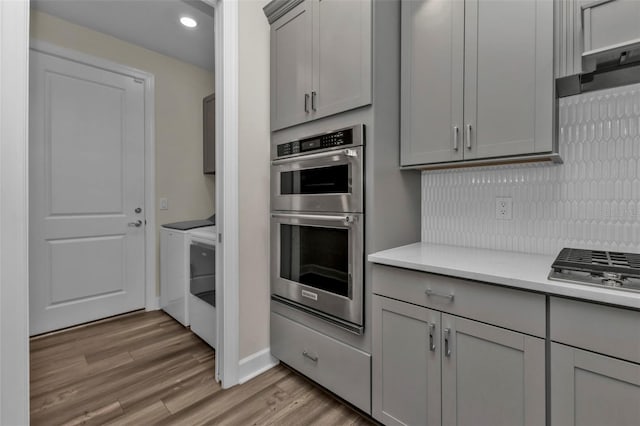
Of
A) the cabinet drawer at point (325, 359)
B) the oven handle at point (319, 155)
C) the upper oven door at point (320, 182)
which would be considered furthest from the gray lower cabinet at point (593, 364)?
the oven handle at point (319, 155)

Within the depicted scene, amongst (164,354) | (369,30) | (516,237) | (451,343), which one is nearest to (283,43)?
(369,30)

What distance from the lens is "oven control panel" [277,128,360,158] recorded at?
61.6 inches

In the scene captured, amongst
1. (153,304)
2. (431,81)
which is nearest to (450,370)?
(431,81)

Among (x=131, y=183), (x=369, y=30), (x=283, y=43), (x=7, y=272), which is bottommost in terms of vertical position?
(x=7, y=272)

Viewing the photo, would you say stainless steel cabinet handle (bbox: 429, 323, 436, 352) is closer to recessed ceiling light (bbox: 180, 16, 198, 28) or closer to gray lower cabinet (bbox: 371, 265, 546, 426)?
gray lower cabinet (bbox: 371, 265, 546, 426)

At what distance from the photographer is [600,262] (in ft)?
3.51

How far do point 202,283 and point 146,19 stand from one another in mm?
2329

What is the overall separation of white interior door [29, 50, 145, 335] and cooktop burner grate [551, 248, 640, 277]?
11.1 feet

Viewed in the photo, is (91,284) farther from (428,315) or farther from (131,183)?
(428,315)

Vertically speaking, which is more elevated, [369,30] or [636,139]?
[369,30]

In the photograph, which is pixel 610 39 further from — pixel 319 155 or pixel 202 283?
pixel 202 283

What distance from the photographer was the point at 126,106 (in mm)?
3000

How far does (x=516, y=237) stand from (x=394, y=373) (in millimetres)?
949

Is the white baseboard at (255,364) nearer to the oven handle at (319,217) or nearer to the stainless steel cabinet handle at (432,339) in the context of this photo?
the oven handle at (319,217)
